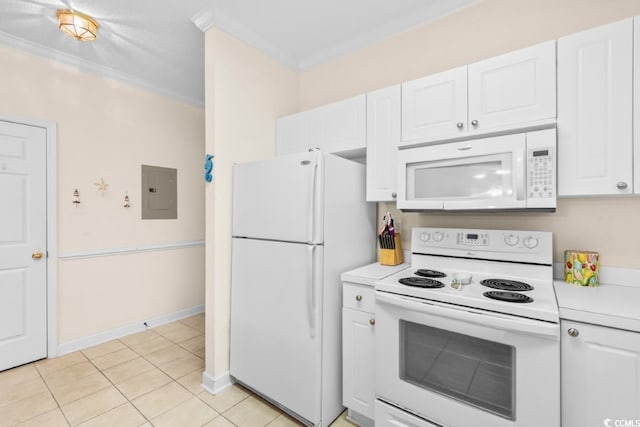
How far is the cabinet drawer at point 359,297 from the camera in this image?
68.4 inches

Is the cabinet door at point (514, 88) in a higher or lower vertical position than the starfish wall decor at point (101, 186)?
higher

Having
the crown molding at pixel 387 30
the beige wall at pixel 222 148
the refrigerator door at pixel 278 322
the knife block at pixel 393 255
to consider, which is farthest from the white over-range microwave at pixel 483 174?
the beige wall at pixel 222 148

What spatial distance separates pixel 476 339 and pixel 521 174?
2.84ft

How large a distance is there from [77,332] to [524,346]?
11.7ft

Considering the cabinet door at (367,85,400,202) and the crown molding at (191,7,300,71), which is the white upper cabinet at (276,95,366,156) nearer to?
the cabinet door at (367,85,400,202)

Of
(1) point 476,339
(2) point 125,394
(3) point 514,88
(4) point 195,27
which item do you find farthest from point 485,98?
(2) point 125,394

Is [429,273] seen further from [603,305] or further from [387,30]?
[387,30]

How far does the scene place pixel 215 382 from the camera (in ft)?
7.01

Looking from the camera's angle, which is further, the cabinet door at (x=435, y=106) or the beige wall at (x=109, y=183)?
the beige wall at (x=109, y=183)

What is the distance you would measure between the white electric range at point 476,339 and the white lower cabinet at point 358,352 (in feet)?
0.38

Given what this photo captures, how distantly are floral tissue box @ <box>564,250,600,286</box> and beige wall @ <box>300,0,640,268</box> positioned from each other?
0.38ft

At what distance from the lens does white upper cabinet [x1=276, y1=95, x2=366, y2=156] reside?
2.19 metres

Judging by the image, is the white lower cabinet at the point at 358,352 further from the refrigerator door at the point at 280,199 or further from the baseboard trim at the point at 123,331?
the baseboard trim at the point at 123,331

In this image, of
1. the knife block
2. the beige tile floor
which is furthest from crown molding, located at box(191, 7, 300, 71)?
the beige tile floor
